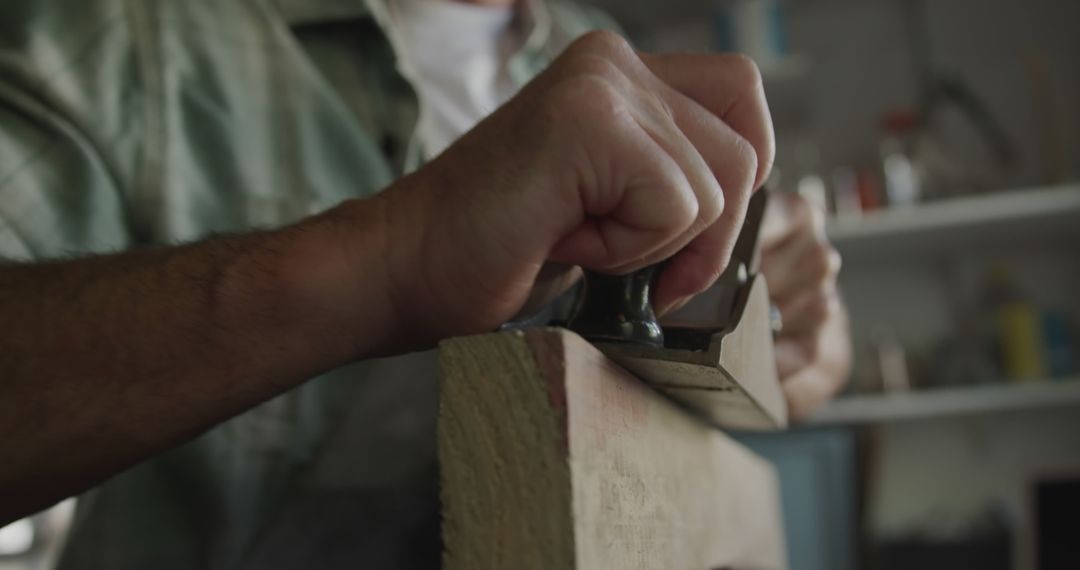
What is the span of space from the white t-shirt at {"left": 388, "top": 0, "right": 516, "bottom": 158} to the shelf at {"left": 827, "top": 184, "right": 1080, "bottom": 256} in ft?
4.65

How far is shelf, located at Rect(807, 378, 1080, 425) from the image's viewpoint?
2.20 metres

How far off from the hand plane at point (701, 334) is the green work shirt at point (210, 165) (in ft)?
0.87

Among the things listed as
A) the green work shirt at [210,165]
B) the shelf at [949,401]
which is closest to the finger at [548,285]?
the green work shirt at [210,165]

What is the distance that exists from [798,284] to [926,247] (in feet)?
5.90

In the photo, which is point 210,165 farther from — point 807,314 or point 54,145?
point 807,314

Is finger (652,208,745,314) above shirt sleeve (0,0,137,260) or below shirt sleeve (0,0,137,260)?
below

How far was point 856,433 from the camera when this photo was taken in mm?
2277

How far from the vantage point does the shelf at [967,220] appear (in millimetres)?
2217

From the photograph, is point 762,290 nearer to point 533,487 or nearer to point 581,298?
point 581,298

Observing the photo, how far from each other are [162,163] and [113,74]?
3.3 inches

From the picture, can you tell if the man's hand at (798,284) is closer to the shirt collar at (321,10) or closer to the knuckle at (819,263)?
the knuckle at (819,263)

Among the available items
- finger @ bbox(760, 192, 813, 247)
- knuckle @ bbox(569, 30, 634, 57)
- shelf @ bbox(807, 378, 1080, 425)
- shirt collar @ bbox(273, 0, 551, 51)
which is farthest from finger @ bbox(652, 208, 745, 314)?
shelf @ bbox(807, 378, 1080, 425)

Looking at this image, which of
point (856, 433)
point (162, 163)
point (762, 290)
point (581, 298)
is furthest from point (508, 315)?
point (856, 433)

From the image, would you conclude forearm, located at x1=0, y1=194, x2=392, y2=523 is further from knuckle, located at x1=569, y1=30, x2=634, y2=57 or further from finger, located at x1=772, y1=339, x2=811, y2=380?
finger, located at x1=772, y1=339, x2=811, y2=380
